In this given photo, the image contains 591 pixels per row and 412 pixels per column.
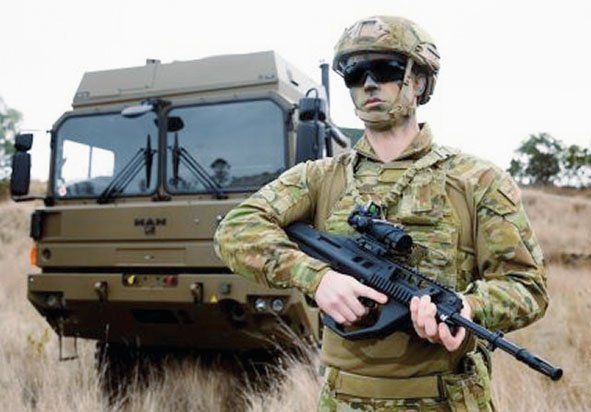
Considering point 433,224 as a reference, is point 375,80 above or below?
above

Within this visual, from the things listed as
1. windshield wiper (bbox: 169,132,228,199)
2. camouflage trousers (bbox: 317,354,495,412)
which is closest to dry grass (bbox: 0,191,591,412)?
windshield wiper (bbox: 169,132,228,199)

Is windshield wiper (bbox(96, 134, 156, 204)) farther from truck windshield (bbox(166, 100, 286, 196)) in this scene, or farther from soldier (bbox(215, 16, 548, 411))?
soldier (bbox(215, 16, 548, 411))

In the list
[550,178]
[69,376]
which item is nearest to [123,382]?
[69,376]

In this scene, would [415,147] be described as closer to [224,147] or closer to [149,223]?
[224,147]

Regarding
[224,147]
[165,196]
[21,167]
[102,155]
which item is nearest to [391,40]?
[224,147]

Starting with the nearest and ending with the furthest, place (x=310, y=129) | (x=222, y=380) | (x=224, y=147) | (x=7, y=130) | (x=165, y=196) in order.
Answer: (x=310, y=129) → (x=224, y=147) → (x=165, y=196) → (x=222, y=380) → (x=7, y=130)

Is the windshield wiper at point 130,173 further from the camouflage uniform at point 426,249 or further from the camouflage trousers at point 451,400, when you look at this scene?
the camouflage trousers at point 451,400

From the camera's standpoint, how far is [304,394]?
14.0 ft

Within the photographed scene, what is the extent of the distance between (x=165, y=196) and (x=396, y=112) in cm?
335

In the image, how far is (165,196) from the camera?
502 cm

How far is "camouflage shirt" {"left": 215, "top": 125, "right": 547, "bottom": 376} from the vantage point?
1.70m

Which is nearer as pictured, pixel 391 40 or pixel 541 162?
pixel 391 40

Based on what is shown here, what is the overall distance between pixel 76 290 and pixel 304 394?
1.85 metres

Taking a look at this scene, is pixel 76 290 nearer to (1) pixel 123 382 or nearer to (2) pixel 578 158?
(1) pixel 123 382
